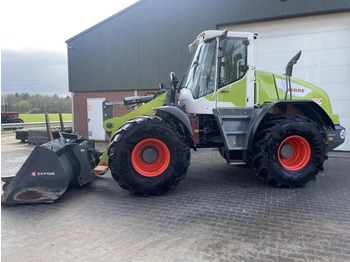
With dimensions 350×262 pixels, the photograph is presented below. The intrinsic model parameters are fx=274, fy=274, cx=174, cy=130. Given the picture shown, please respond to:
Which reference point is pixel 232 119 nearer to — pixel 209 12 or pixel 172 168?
pixel 172 168

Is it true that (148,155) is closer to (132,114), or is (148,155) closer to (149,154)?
(149,154)

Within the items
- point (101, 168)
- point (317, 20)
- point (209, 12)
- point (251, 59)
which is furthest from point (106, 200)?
point (317, 20)

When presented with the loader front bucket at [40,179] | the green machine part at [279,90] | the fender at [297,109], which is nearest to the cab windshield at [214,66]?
the green machine part at [279,90]

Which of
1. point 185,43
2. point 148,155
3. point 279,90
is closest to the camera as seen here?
point 148,155

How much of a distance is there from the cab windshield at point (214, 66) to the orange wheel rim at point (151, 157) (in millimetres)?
1357

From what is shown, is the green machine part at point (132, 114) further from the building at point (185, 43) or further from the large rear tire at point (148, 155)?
the building at point (185, 43)

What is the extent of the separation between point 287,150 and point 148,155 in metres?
2.71

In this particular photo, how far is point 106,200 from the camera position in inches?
182

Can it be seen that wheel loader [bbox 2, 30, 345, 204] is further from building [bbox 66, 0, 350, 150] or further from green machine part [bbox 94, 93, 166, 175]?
building [bbox 66, 0, 350, 150]

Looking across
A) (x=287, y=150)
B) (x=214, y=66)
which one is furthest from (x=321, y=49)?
(x=214, y=66)

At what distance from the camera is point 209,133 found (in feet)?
18.8

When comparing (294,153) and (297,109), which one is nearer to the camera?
(294,153)

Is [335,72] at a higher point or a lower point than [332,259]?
higher

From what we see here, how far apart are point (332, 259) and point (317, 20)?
842 centimetres
